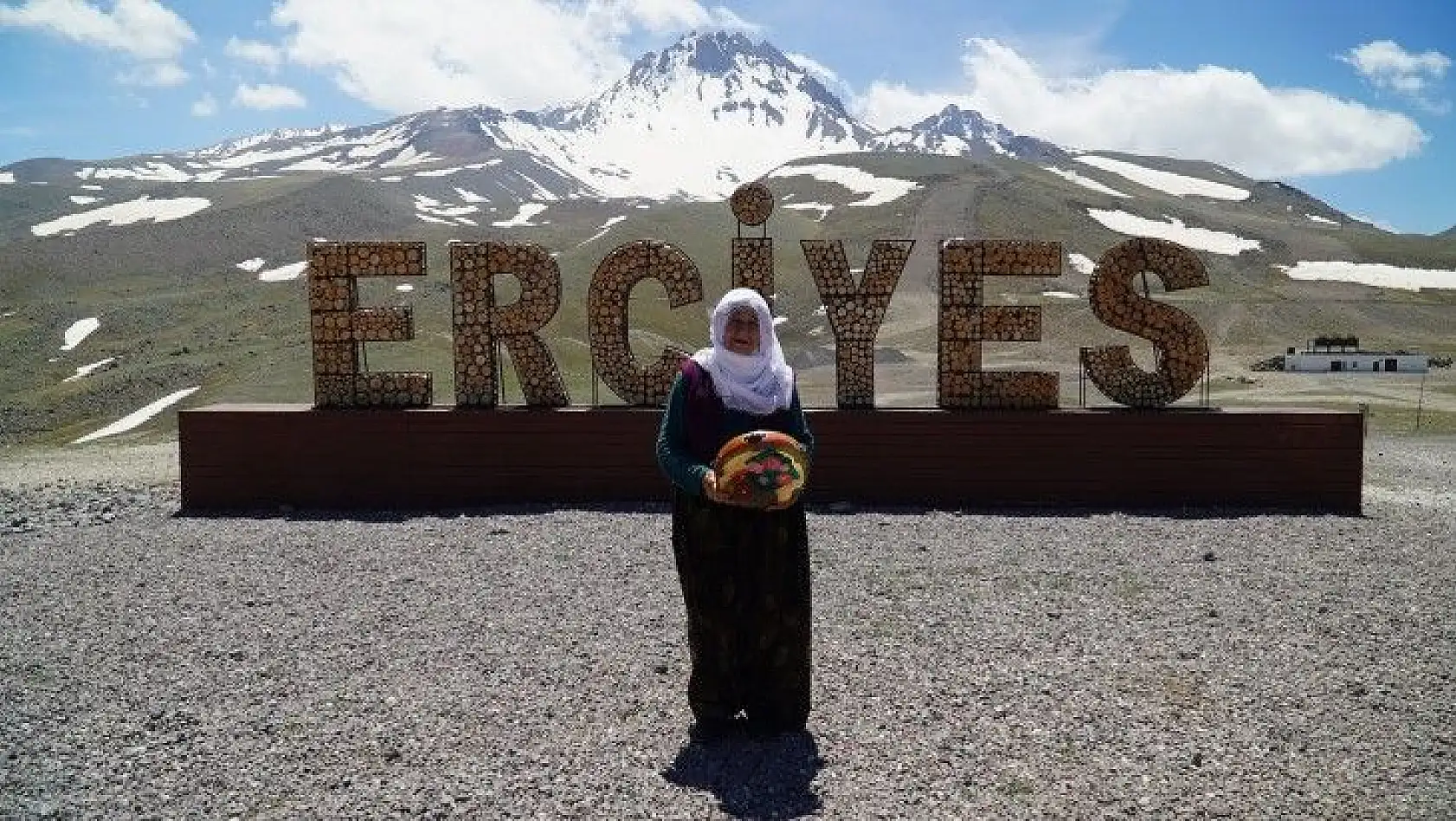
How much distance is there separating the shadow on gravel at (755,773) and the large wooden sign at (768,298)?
8625 mm

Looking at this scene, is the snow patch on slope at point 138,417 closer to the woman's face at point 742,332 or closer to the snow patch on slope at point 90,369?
the snow patch on slope at point 90,369

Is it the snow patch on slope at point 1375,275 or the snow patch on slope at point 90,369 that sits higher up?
the snow patch on slope at point 1375,275

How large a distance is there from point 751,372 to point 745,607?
153 cm

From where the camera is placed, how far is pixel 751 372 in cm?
682

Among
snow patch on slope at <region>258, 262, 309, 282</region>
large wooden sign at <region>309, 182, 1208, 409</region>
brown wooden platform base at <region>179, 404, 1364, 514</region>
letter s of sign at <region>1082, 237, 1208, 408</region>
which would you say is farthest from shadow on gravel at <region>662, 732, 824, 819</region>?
snow patch on slope at <region>258, 262, 309, 282</region>

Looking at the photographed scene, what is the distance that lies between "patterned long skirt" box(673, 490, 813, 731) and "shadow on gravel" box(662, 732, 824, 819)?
18 cm

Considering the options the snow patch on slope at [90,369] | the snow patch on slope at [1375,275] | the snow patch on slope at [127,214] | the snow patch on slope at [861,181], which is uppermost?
the snow patch on slope at [861,181]

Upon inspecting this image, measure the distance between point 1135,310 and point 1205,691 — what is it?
27.7 feet

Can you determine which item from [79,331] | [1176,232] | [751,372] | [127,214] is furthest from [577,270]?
[127,214]

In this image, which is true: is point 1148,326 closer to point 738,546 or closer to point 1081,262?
point 738,546

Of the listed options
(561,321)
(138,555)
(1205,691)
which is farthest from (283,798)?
(561,321)

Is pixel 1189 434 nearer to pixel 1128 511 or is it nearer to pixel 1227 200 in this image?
pixel 1128 511

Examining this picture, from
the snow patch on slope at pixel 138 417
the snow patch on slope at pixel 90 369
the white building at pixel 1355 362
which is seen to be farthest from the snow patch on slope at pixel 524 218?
the white building at pixel 1355 362

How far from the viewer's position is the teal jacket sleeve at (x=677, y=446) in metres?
6.73
